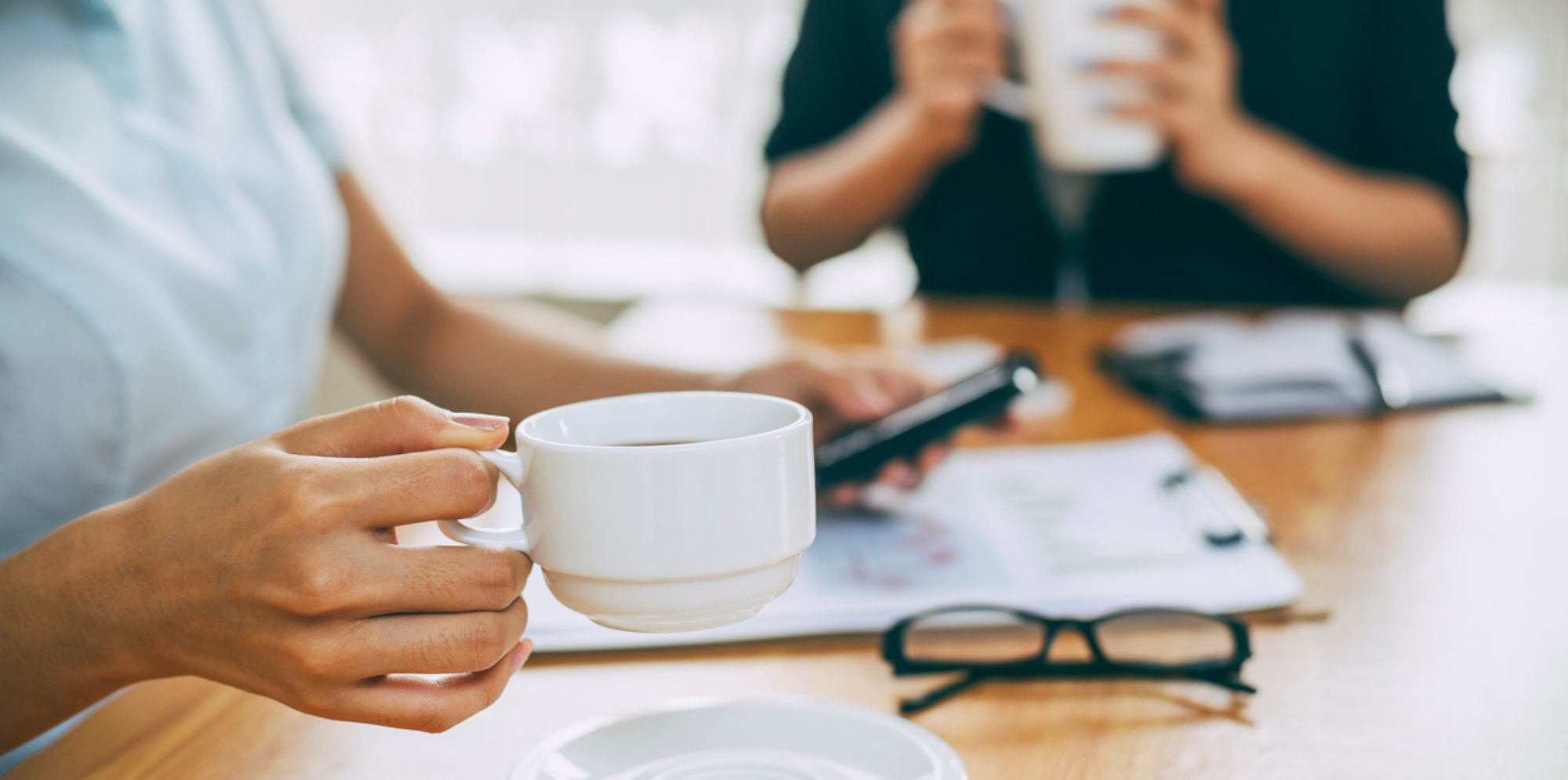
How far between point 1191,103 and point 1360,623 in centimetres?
65

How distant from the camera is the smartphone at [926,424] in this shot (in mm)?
629

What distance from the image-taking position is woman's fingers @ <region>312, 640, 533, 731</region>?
1.10 ft

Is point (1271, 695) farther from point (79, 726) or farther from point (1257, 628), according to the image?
point (79, 726)

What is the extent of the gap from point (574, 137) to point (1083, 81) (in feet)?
6.40

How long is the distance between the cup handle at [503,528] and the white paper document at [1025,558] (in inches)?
6.2

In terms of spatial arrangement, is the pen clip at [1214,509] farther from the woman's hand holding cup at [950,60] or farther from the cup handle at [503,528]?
the woman's hand holding cup at [950,60]

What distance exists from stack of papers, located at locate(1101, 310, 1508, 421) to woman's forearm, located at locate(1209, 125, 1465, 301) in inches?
7.1

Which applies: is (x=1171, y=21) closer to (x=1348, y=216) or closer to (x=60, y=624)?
(x=1348, y=216)

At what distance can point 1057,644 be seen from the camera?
490mm

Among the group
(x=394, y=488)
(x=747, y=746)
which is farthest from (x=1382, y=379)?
(x=394, y=488)

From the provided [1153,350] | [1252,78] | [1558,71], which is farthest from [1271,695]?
[1558,71]

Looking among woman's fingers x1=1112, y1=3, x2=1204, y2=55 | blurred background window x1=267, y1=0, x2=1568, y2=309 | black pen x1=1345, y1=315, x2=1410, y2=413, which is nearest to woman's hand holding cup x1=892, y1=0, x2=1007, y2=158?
woman's fingers x1=1112, y1=3, x2=1204, y2=55

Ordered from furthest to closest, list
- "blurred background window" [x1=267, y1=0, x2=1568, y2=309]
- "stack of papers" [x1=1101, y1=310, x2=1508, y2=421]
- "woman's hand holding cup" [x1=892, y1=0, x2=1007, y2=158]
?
"blurred background window" [x1=267, y1=0, x2=1568, y2=309]
"woman's hand holding cup" [x1=892, y1=0, x2=1007, y2=158]
"stack of papers" [x1=1101, y1=310, x2=1508, y2=421]

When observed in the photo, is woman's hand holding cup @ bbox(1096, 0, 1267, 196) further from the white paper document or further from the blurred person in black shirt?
the white paper document
